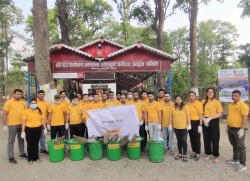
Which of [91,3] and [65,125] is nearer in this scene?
[65,125]

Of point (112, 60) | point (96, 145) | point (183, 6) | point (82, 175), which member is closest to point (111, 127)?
point (96, 145)

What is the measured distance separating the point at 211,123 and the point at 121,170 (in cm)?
256

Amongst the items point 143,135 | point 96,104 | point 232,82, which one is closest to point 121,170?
point 143,135

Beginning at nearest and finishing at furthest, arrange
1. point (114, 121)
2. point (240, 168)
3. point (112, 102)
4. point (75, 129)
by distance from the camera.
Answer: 1. point (240, 168)
2. point (114, 121)
3. point (75, 129)
4. point (112, 102)

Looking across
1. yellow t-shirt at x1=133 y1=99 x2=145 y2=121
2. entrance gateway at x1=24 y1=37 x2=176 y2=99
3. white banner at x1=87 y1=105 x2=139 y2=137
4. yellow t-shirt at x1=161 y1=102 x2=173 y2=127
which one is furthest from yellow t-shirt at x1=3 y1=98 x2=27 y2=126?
entrance gateway at x1=24 y1=37 x2=176 y2=99

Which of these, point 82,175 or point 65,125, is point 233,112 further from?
point 65,125

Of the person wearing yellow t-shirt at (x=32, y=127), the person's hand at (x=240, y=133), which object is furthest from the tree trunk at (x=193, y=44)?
the person wearing yellow t-shirt at (x=32, y=127)

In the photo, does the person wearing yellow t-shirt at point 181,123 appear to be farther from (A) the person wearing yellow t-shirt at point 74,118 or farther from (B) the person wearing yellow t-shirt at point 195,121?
(A) the person wearing yellow t-shirt at point 74,118

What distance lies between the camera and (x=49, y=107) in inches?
281

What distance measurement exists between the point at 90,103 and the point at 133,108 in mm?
1431

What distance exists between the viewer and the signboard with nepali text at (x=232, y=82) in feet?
35.4

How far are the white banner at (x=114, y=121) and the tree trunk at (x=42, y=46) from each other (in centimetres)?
276

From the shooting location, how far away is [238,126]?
5.96m

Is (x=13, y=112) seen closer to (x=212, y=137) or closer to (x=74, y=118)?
(x=74, y=118)
